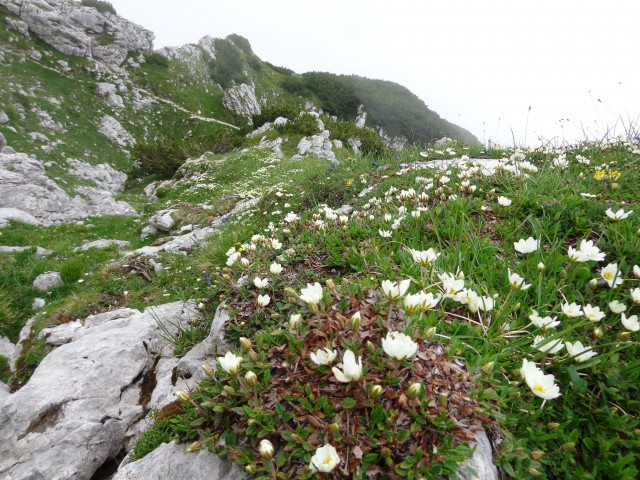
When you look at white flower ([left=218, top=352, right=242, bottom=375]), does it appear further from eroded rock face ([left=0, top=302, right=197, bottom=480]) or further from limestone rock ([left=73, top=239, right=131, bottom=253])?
limestone rock ([left=73, top=239, right=131, bottom=253])

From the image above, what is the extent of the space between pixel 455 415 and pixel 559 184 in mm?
3578

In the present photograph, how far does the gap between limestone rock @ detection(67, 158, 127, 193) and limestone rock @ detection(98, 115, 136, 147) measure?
7.75 meters

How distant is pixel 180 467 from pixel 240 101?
61.7 m

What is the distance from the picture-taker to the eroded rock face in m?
3.26

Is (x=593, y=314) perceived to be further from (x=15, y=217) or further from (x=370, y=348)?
(x=15, y=217)

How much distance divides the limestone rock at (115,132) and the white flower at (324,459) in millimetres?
40114

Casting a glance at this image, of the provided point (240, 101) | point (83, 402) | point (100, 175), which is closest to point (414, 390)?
point (83, 402)

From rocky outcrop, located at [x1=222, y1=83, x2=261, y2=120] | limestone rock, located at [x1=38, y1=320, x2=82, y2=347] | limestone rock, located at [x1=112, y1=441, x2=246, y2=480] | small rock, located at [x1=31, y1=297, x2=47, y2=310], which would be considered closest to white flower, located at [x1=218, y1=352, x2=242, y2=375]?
limestone rock, located at [x1=112, y1=441, x2=246, y2=480]

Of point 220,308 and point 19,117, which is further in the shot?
point 19,117

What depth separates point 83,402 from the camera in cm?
371

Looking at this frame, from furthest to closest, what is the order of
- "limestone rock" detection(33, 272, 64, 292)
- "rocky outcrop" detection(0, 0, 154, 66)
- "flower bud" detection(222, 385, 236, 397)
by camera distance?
"rocky outcrop" detection(0, 0, 154, 66)
"limestone rock" detection(33, 272, 64, 292)
"flower bud" detection(222, 385, 236, 397)

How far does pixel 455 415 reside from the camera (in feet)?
5.35

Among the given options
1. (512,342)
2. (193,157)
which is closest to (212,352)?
(512,342)

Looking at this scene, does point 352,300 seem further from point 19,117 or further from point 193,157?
point 19,117
